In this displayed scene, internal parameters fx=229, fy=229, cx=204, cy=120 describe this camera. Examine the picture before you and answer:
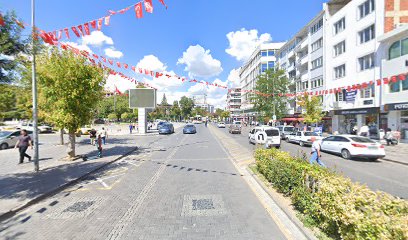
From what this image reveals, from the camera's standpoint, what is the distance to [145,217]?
5352 mm

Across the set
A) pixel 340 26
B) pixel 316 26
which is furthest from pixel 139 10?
pixel 316 26

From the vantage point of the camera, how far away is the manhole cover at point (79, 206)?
593cm

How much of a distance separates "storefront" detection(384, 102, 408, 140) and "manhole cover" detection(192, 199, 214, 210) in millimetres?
21583

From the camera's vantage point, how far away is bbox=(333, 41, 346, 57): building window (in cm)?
2782

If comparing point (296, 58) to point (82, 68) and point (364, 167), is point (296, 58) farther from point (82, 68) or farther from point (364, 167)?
point (82, 68)

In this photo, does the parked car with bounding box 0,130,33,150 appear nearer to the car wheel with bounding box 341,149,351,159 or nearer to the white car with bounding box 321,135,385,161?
the white car with bounding box 321,135,385,161

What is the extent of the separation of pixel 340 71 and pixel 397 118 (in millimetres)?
9614

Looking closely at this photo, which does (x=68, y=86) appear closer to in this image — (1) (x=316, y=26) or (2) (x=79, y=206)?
(2) (x=79, y=206)

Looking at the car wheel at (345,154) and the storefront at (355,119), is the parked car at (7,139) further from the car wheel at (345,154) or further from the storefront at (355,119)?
the storefront at (355,119)

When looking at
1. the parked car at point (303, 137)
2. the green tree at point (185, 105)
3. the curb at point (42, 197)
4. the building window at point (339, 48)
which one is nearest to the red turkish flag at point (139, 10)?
the curb at point (42, 197)

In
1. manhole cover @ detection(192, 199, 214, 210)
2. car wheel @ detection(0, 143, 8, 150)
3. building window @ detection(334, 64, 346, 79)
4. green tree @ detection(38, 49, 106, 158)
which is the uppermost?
building window @ detection(334, 64, 346, 79)

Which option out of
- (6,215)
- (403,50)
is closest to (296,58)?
(403,50)

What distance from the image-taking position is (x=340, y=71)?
28469 mm

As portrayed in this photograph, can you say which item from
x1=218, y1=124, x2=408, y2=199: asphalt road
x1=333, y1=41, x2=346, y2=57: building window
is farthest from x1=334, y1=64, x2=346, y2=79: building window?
x1=218, y1=124, x2=408, y2=199: asphalt road
